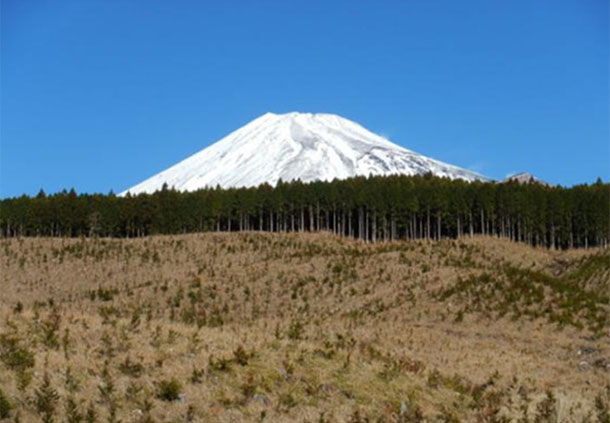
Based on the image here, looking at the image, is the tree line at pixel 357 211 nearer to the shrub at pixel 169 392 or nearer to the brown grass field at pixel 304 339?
the brown grass field at pixel 304 339

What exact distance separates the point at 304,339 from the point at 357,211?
70524mm

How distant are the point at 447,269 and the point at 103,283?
78.8 feet

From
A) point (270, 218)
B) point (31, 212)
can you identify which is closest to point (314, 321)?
point (270, 218)

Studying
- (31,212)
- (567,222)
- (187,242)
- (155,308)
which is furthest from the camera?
(31,212)

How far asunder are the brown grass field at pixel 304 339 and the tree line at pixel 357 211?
27.6 metres

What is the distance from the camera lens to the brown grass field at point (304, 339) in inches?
515

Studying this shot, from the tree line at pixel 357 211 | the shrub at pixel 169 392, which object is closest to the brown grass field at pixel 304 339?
the shrub at pixel 169 392

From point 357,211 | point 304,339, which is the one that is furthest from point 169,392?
point 357,211

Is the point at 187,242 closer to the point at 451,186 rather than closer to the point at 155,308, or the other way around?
the point at 155,308

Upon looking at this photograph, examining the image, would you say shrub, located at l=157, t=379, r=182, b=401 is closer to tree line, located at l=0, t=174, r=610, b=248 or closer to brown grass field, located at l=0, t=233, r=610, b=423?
brown grass field, located at l=0, t=233, r=610, b=423

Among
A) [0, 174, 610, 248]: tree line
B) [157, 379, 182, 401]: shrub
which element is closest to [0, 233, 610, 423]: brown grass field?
[157, 379, 182, 401]: shrub

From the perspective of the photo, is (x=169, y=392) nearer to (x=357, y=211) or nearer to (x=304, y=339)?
(x=304, y=339)

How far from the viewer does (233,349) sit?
16.1 metres

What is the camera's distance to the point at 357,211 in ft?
297
